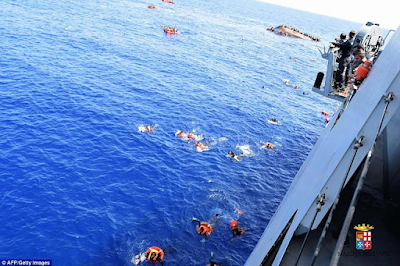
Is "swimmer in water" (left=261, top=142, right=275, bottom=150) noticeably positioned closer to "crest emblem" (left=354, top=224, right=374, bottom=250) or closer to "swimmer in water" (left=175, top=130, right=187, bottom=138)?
"swimmer in water" (left=175, top=130, right=187, bottom=138)

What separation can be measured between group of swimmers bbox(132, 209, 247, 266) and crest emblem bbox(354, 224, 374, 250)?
46.7 ft

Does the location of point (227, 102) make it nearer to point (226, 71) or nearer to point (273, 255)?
point (226, 71)

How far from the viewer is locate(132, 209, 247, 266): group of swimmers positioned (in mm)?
20375

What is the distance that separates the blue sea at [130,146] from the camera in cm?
2233

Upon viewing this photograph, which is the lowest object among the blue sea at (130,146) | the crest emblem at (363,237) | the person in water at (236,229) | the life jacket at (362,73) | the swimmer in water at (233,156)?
the blue sea at (130,146)

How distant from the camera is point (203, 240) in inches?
904

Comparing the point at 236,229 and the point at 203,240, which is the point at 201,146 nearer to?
the point at 236,229

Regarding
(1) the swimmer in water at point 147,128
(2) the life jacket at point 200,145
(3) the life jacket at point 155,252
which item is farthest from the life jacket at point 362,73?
(1) the swimmer in water at point 147,128

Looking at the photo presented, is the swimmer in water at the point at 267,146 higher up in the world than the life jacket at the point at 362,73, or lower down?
lower down

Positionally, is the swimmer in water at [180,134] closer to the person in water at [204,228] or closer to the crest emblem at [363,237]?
the person in water at [204,228]

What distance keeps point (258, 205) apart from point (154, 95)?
25.2 m

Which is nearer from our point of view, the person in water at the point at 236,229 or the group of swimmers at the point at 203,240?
the group of swimmers at the point at 203,240

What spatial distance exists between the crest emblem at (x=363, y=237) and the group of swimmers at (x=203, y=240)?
46.7ft

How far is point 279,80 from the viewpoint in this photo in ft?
223
